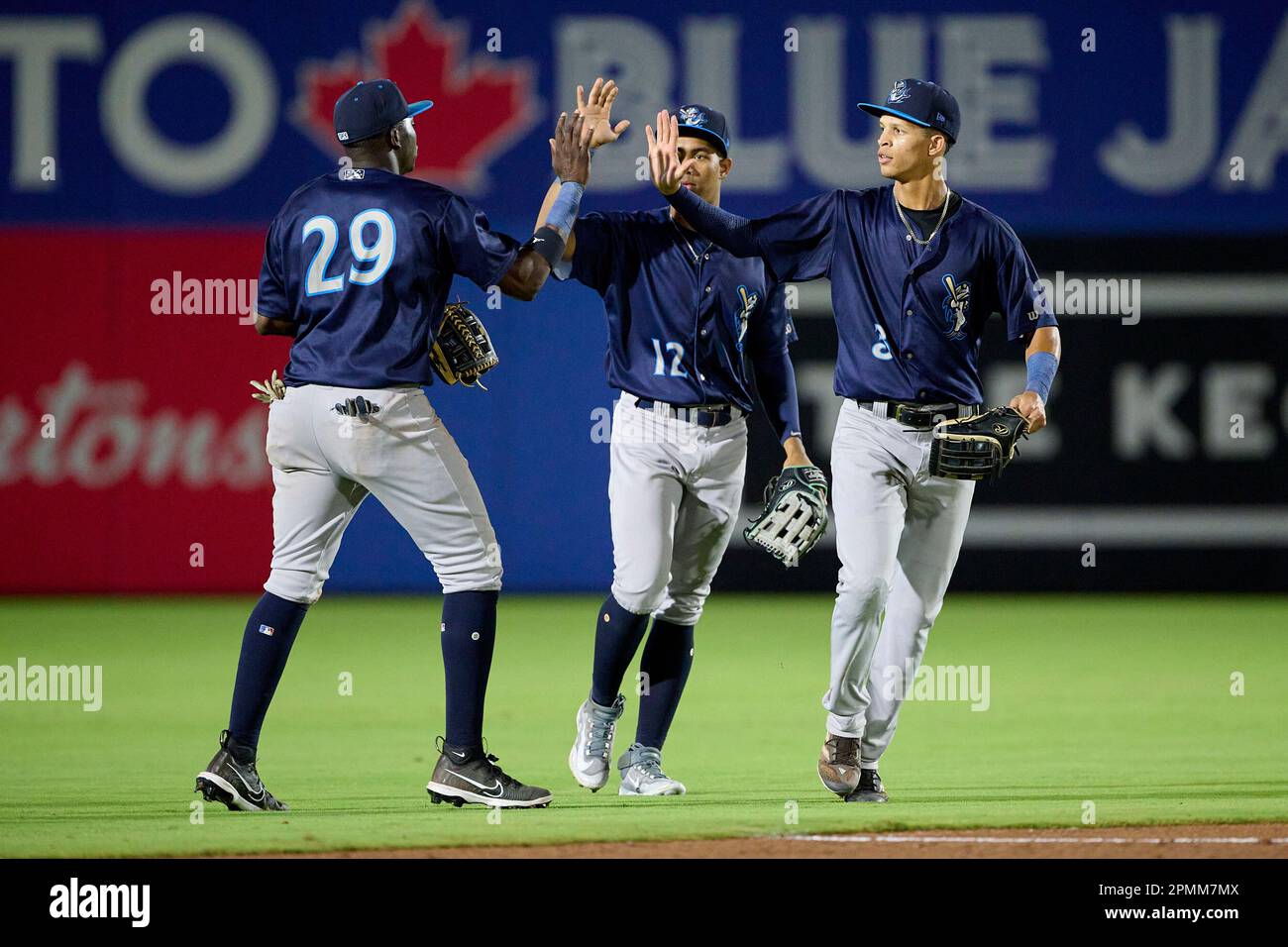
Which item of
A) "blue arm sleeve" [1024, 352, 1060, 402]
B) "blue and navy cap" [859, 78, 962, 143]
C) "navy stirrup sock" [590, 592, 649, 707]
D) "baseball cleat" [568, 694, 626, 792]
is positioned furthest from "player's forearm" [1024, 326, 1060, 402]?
"baseball cleat" [568, 694, 626, 792]

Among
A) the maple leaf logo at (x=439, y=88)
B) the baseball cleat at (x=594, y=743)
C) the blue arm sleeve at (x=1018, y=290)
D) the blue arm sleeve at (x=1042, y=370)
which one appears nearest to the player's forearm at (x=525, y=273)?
the baseball cleat at (x=594, y=743)

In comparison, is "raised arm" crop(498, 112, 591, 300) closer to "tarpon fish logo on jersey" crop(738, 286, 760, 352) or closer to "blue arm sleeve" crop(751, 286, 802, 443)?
"tarpon fish logo on jersey" crop(738, 286, 760, 352)

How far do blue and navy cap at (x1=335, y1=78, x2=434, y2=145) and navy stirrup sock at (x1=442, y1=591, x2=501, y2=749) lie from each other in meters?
1.43

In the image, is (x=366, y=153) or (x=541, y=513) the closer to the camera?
(x=366, y=153)

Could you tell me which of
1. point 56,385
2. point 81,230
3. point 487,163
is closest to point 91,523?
point 56,385

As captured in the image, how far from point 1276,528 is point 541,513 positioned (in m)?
5.35

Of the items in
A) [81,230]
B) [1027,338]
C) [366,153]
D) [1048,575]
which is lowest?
[1048,575]

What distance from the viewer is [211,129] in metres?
12.9

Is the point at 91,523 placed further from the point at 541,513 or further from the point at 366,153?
the point at 366,153

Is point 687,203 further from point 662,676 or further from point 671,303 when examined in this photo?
point 662,676

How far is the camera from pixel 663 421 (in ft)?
18.4

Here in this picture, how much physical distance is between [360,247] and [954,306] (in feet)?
6.12

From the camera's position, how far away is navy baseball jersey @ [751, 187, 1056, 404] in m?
5.51

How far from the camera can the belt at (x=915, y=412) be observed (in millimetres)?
5492
